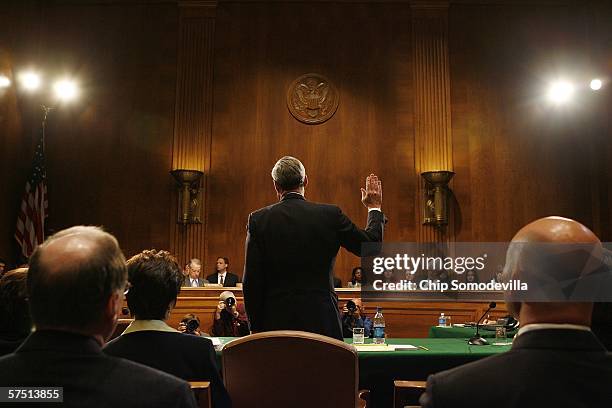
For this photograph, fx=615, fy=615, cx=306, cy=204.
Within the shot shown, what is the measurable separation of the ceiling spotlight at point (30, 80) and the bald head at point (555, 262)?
9.40 meters

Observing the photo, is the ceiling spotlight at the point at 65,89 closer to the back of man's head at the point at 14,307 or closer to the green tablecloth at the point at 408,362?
the green tablecloth at the point at 408,362

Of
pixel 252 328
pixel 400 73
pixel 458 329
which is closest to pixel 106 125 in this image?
pixel 400 73

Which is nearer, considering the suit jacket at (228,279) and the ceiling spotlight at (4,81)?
the ceiling spotlight at (4,81)

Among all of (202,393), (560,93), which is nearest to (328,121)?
(560,93)

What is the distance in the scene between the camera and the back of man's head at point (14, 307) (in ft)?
6.13

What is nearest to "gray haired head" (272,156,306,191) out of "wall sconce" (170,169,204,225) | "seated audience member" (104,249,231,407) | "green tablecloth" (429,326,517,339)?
"seated audience member" (104,249,231,407)

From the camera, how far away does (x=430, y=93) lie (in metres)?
9.81

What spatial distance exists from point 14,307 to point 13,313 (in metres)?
0.02

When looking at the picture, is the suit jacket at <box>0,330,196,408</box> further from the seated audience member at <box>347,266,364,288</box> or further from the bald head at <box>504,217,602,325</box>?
the seated audience member at <box>347,266,364,288</box>

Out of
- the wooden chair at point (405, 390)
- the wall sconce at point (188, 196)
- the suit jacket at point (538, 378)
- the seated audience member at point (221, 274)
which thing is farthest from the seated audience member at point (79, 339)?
the wall sconce at point (188, 196)

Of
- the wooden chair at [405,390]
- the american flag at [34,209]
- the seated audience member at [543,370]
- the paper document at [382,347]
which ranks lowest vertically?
the wooden chair at [405,390]

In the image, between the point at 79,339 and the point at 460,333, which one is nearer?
the point at 79,339

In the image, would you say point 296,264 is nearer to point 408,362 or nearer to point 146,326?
point 408,362

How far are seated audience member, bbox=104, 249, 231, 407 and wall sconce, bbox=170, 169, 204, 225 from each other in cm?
728
